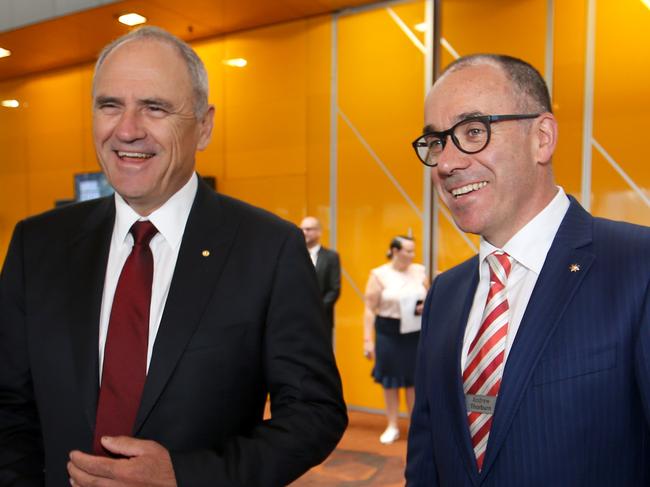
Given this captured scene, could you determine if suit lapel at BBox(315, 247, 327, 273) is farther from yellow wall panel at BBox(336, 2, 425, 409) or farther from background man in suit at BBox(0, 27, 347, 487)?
background man in suit at BBox(0, 27, 347, 487)

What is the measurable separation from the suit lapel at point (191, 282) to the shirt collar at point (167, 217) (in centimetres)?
3

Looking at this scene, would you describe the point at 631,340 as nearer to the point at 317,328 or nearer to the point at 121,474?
the point at 317,328

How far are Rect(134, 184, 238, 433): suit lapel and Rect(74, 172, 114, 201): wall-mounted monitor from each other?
714 cm

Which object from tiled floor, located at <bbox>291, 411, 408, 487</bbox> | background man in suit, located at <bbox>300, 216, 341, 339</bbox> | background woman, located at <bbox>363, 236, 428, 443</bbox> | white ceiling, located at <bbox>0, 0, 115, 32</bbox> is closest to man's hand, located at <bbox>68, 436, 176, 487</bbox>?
tiled floor, located at <bbox>291, 411, 408, 487</bbox>

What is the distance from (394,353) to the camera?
5.55 m

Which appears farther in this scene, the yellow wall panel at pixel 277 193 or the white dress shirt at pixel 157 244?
the yellow wall panel at pixel 277 193

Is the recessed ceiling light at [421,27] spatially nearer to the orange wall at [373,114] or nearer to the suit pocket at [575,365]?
the orange wall at [373,114]

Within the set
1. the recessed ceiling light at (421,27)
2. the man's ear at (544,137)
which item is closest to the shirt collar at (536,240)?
the man's ear at (544,137)

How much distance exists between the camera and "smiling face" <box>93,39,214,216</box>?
147 centimetres

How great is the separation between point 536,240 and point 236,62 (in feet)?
21.4

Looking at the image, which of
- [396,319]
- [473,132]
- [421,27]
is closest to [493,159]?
[473,132]

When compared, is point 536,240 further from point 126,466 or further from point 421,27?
point 421,27

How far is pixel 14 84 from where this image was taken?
9.62 meters

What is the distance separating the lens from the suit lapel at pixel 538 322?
1339 mm
